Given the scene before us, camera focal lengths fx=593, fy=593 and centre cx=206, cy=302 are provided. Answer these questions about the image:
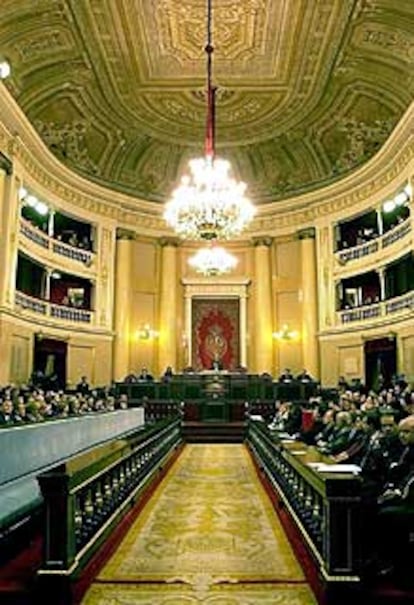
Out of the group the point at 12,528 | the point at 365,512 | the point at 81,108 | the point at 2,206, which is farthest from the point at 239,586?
the point at 81,108

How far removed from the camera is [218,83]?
16.5m

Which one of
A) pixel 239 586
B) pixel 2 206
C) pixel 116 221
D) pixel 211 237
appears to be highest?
pixel 116 221

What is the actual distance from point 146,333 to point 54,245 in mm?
4460

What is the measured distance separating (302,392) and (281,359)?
122 inches

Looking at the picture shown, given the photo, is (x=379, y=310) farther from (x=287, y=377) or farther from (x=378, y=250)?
(x=287, y=377)

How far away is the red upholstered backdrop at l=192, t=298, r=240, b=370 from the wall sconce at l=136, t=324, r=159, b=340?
1.55 meters

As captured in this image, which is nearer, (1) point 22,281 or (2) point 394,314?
(2) point 394,314

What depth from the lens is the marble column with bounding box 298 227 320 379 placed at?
2003cm

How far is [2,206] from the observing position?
14.7m

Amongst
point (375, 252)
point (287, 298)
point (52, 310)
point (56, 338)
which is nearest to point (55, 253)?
point (52, 310)

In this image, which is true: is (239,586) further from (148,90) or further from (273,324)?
(273,324)

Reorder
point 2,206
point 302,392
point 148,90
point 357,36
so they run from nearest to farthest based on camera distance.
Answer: point 357,36
point 2,206
point 148,90
point 302,392

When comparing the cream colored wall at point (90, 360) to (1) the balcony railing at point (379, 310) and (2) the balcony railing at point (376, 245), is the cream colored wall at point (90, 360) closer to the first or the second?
(1) the balcony railing at point (379, 310)

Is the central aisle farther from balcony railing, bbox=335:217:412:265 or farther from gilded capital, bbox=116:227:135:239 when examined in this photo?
gilded capital, bbox=116:227:135:239
